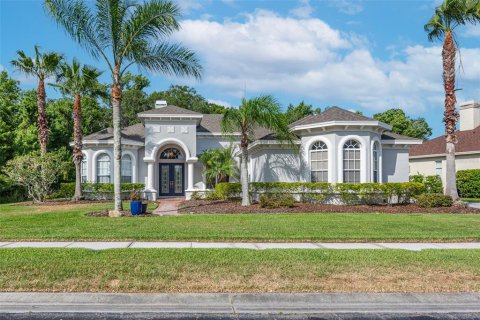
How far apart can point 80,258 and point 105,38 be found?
37.2 ft

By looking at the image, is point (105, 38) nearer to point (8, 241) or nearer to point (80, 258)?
point (8, 241)

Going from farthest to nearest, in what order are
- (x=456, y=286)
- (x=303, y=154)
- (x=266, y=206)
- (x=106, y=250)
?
1. (x=303, y=154)
2. (x=266, y=206)
3. (x=106, y=250)
4. (x=456, y=286)

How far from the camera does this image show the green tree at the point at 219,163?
26.2 metres

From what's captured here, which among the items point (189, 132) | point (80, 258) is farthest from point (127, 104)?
point (80, 258)

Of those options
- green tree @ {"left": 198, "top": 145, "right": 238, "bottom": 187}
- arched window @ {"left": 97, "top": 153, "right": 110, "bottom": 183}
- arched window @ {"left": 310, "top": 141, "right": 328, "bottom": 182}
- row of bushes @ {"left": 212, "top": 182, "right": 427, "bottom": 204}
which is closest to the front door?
green tree @ {"left": 198, "top": 145, "right": 238, "bottom": 187}

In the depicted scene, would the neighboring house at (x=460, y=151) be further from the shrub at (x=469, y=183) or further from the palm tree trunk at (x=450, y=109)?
the palm tree trunk at (x=450, y=109)

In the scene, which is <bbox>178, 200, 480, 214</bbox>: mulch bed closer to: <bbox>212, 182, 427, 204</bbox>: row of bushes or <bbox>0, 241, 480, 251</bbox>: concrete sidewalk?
<bbox>212, 182, 427, 204</bbox>: row of bushes

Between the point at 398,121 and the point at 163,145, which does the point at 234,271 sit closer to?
the point at 163,145

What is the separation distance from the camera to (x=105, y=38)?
1736cm

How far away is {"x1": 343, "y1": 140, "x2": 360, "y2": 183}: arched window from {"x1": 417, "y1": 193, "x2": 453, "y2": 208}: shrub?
3.07 m

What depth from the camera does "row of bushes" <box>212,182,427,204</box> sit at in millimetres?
20828

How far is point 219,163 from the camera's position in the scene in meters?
26.5

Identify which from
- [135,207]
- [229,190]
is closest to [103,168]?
[229,190]

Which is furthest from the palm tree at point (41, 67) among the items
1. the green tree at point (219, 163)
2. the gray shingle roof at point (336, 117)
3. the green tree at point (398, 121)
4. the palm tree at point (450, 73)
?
the green tree at point (398, 121)
